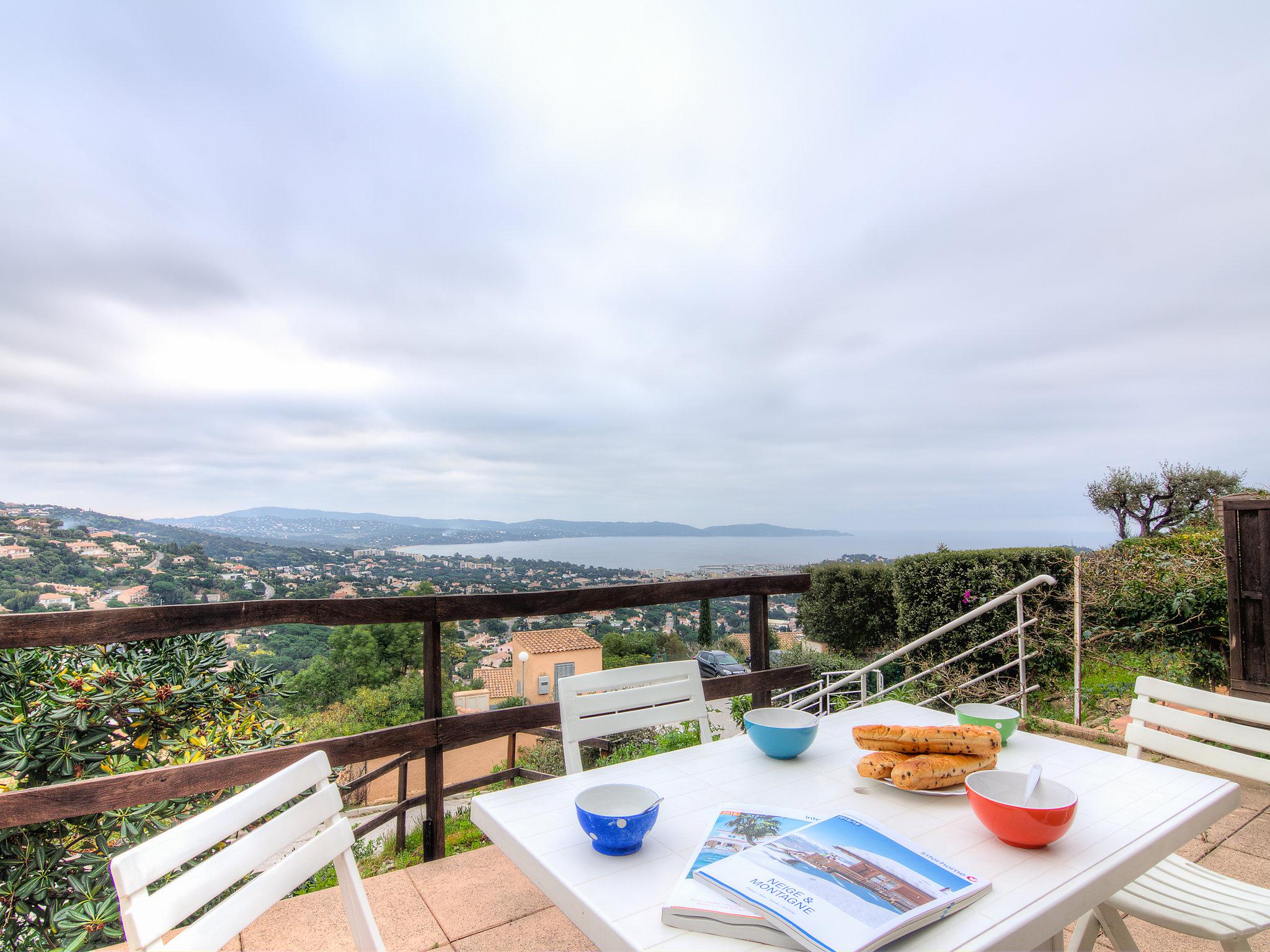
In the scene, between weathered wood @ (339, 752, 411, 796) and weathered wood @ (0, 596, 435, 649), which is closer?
weathered wood @ (0, 596, 435, 649)

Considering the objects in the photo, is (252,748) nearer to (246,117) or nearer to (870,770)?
(870,770)

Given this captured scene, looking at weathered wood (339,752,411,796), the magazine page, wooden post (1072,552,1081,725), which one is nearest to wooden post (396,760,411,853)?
weathered wood (339,752,411,796)

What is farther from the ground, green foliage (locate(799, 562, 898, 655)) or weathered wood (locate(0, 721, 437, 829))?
weathered wood (locate(0, 721, 437, 829))

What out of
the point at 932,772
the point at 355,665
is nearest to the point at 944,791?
the point at 932,772

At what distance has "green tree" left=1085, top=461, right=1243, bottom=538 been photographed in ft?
37.2

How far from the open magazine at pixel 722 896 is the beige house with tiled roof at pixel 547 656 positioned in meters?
1.52

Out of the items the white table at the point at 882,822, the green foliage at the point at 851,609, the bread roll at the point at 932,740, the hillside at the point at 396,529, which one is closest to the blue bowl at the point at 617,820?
the white table at the point at 882,822

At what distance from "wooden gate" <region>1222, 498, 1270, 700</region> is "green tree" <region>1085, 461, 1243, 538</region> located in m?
9.97

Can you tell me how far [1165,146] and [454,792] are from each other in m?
7.45

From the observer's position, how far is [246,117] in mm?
5570

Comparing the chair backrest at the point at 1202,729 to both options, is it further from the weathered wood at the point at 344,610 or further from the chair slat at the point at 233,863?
the chair slat at the point at 233,863

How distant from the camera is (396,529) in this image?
11305 mm

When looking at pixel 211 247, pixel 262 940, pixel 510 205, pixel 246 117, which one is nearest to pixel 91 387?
pixel 211 247

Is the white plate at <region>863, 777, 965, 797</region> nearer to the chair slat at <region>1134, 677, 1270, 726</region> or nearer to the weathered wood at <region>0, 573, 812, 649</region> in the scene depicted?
the chair slat at <region>1134, 677, 1270, 726</region>
